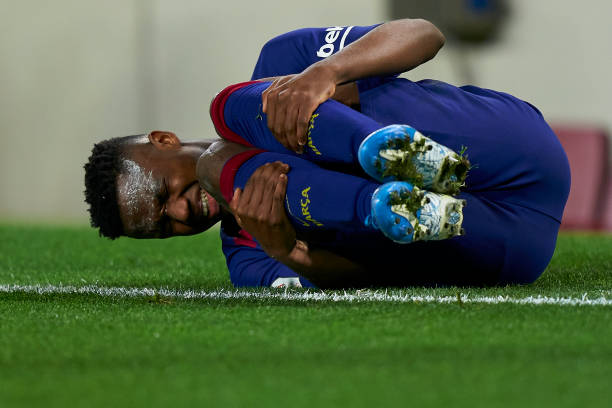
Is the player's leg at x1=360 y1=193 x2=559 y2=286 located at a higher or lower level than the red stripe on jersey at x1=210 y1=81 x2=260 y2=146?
lower

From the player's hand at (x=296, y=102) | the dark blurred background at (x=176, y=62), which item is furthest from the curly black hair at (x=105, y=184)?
the dark blurred background at (x=176, y=62)

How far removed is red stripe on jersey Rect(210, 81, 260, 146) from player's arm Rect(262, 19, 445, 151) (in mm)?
156

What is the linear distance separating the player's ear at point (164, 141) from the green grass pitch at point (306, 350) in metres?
0.45

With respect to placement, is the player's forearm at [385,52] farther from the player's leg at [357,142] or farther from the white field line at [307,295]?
the white field line at [307,295]

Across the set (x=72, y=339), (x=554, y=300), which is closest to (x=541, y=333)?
(x=554, y=300)

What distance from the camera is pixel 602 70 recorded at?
6656mm

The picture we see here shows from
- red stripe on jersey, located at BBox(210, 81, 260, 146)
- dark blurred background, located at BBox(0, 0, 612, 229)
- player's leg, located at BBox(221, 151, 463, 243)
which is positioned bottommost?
dark blurred background, located at BBox(0, 0, 612, 229)

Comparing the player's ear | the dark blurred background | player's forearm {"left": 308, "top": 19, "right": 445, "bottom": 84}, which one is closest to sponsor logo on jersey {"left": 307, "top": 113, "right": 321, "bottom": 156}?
player's forearm {"left": 308, "top": 19, "right": 445, "bottom": 84}

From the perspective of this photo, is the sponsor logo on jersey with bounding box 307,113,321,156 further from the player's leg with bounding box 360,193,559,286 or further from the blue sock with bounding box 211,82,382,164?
the player's leg with bounding box 360,193,559,286

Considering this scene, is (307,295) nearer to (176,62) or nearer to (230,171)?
(230,171)

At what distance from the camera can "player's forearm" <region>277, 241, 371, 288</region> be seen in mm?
1925

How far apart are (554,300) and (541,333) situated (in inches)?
15.2

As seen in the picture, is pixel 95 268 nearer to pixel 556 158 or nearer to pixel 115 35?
pixel 556 158

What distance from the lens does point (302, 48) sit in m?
2.14
